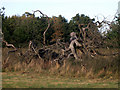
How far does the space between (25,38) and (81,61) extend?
10.1 m

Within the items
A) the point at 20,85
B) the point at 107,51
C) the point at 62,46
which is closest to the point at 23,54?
the point at 62,46

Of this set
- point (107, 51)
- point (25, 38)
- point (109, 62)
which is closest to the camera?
point (109, 62)

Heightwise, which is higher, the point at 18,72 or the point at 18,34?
the point at 18,34

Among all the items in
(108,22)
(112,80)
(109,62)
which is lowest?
(112,80)

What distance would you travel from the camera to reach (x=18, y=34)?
2286 centimetres

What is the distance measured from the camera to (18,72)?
14500mm

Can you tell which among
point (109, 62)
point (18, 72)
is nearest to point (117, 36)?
point (109, 62)

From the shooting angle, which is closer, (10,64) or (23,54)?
(10,64)

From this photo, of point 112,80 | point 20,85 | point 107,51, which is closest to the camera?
point 20,85

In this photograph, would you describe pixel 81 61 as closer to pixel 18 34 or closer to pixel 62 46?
pixel 62 46

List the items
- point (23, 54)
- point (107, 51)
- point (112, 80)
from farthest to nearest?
point (23, 54)
point (107, 51)
point (112, 80)

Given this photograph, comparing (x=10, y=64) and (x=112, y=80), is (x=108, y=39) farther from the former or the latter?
(x=10, y=64)

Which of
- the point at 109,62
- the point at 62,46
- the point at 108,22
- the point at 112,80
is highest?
the point at 108,22

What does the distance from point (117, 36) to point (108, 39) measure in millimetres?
636
